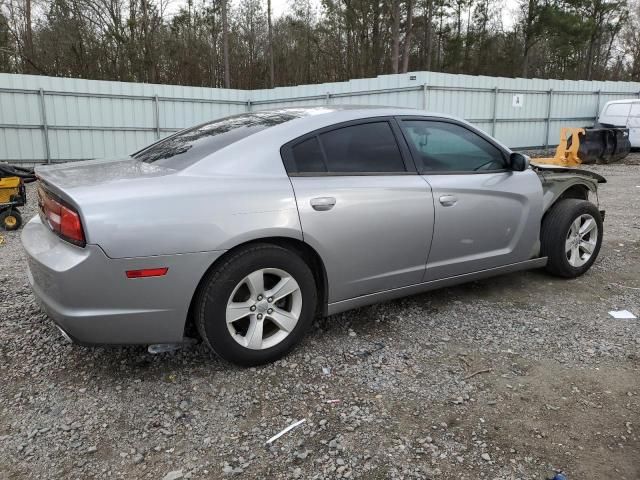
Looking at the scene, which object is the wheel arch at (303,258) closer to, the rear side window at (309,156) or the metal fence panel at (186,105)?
the rear side window at (309,156)

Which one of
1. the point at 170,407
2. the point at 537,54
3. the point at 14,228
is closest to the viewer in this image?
the point at 170,407

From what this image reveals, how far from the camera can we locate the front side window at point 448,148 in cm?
358

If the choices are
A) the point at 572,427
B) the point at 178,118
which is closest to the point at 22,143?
the point at 178,118

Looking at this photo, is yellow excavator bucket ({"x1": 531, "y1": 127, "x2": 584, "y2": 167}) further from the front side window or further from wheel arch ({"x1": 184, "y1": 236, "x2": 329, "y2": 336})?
wheel arch ({"x1": 184, "y1": 236, "x2": 329, "y2": 336})

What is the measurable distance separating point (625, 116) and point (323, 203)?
17.8 m

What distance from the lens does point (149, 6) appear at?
2405 centimetres

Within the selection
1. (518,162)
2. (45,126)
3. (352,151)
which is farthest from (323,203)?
(45,126)

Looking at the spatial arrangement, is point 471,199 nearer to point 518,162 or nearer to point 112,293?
point 518,162

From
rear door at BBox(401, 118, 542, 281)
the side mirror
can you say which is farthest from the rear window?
the side mirror

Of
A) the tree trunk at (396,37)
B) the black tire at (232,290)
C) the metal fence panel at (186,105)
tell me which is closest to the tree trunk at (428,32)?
the tree trunk at (396,37)

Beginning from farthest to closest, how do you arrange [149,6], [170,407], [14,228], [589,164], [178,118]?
[149,6], [589,164], [178,118], [14,228], [170,407]

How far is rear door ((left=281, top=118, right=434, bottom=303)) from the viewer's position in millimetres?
3025

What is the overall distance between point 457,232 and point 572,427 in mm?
1515

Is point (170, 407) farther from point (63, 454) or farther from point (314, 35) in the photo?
point (314, 35)
